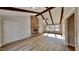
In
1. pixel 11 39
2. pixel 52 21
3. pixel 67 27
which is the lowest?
pixel 11 39

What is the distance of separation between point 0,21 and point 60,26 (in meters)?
2.46

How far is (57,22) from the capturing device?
4.30 meters
